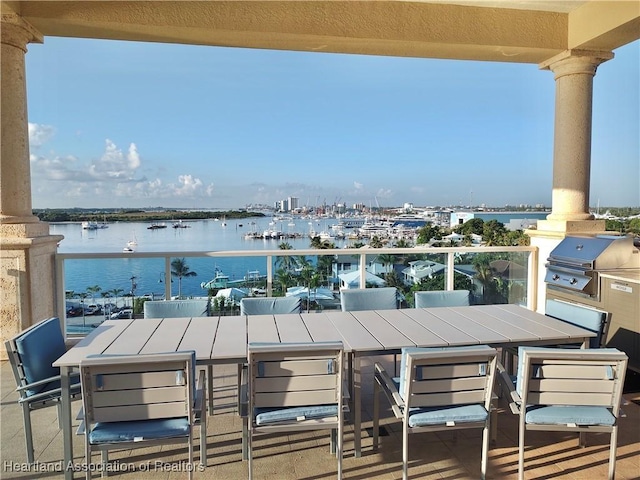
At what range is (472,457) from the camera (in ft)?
7.84

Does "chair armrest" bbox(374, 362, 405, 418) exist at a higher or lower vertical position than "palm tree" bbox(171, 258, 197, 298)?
lower

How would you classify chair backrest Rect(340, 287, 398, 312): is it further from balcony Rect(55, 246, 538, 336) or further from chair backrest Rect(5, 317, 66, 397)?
chair backrest Rect(5, 317, 66, 397)

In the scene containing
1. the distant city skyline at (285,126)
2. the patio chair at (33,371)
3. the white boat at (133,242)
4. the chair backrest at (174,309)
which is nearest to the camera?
the patio chair at (33,371)

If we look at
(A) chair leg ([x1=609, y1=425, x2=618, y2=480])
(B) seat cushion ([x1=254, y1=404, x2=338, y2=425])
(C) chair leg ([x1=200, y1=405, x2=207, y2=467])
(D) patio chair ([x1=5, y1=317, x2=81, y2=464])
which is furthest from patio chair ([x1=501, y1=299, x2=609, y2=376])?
(D) patio chair ([x1=5, y1=317, x2=81, y2=464])

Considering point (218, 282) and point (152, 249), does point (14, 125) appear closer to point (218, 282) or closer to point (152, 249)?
point (152, 249)

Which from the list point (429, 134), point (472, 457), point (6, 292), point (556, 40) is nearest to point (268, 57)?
point (429, 134)

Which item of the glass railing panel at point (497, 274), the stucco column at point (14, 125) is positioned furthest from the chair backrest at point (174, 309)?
the glass railing panel at point (497, 274)

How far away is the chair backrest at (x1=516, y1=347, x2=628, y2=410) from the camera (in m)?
1.91

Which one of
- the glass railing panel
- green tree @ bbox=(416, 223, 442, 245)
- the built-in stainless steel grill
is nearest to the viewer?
the built-in stainless steel grill

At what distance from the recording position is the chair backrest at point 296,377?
1.91 meters

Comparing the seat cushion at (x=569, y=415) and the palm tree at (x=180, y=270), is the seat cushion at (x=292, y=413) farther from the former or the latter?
the palm tree at (x=180, y=270)

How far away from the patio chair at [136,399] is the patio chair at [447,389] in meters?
0.98

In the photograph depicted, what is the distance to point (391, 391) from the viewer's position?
2160mm

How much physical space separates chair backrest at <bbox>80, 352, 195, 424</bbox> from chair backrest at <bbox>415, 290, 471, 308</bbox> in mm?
2132
